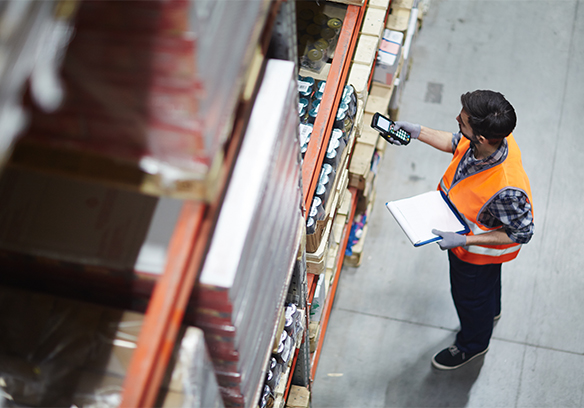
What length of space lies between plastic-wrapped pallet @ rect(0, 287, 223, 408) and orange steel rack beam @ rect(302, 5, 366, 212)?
150 cm

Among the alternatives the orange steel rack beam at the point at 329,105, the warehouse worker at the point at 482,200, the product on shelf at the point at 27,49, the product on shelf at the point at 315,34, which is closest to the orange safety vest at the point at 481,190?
the warehouse worker at the point at 482,200

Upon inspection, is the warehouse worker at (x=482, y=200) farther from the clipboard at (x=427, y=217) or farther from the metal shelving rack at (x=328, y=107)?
the metal shelving rack at (x=328, y=107)

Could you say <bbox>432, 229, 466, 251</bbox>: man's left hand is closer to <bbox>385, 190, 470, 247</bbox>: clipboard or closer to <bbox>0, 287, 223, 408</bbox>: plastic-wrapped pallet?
<bbox>385, 190, 470, 247</bbox>: clipboard

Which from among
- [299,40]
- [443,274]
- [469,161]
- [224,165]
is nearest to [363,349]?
[443,274]

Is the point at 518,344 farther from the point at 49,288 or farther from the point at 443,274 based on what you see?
the point at 49,288

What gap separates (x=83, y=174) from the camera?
1.50 meters

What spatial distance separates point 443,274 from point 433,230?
168cm

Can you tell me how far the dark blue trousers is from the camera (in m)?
4.13

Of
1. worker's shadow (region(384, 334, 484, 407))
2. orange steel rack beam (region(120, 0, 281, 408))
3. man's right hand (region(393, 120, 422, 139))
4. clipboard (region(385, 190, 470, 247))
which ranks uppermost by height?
man's right hand (region(393, 120, 422, 139))

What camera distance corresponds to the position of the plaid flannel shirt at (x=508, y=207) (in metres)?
3.33

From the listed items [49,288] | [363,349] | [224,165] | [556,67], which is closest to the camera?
[224,165]

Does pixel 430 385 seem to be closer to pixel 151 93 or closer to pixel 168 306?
pixel 168 306

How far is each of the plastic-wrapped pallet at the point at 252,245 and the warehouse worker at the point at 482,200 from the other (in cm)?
154

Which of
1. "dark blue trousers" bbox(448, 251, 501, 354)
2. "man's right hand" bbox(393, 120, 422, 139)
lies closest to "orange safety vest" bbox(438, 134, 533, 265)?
"dark blue trousers" bbox(448, 251, 501, 354)
